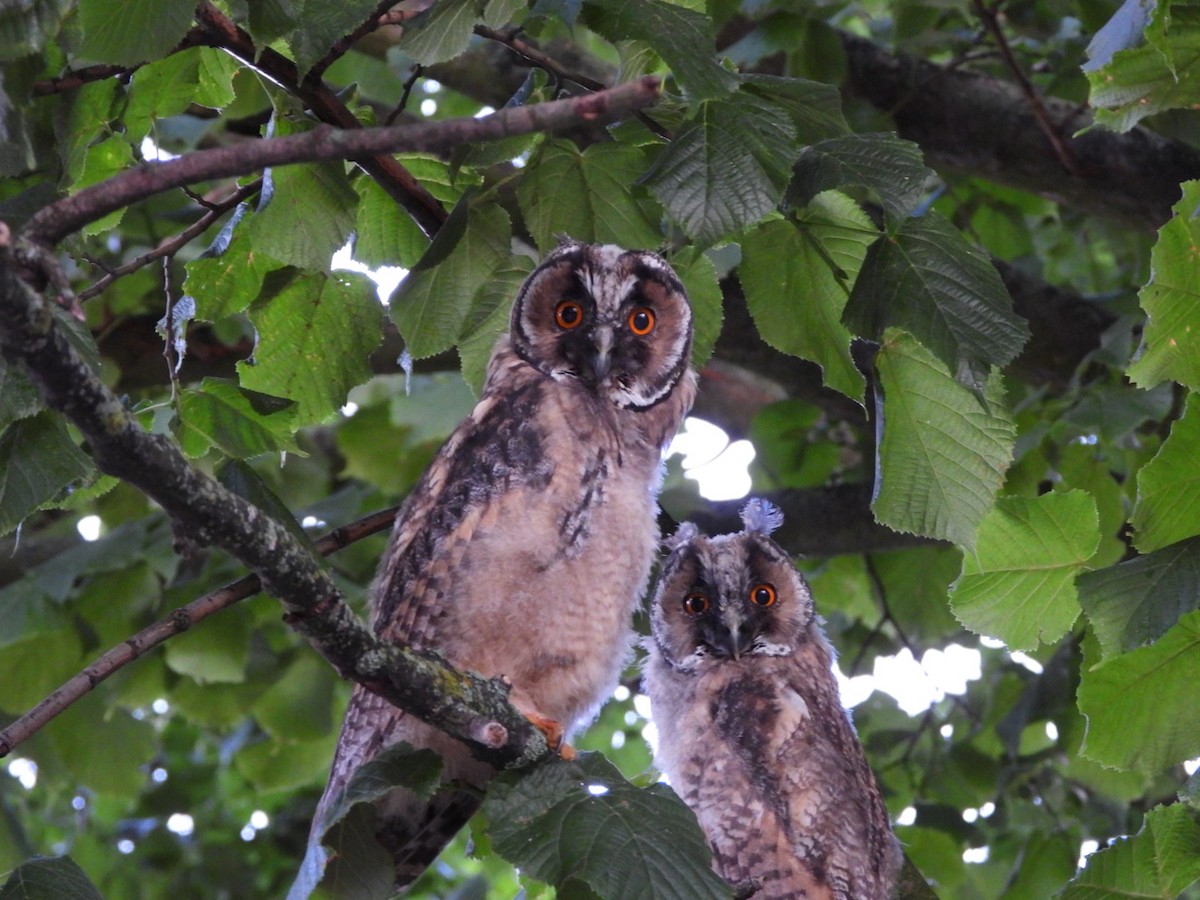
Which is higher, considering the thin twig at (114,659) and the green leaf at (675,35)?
the green leaf at (675,35)

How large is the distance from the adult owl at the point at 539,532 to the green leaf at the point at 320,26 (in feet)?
2.37

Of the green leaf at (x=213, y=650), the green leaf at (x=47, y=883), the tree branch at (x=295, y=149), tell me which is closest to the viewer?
the tree branch at (x=295, y=149)

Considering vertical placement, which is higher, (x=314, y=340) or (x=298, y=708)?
(x=314, y=340)

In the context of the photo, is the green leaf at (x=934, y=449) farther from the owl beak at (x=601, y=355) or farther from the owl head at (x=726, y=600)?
the owl head at (x=726, y=600)

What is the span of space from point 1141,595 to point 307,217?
1.30m

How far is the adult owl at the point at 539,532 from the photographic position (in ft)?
6.92

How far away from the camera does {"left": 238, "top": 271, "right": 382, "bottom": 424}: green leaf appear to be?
7.41 ft

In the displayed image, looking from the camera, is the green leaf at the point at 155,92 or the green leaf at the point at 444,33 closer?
the green leaf at the point at 444,33

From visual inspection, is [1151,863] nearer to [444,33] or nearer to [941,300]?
[941,300]

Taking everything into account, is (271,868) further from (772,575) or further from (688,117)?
(688,117)

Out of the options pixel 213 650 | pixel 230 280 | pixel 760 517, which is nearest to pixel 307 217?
pixel 230 280

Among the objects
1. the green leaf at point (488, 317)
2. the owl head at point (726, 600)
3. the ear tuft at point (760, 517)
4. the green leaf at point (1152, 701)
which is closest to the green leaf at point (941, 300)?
the green leaf at point (1152, 701)

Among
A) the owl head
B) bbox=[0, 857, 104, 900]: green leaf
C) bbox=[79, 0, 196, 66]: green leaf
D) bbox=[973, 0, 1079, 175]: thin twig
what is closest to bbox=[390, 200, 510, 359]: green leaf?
bbox=[79, 0, 196, 66]: green leaf

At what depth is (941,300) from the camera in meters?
1.77
